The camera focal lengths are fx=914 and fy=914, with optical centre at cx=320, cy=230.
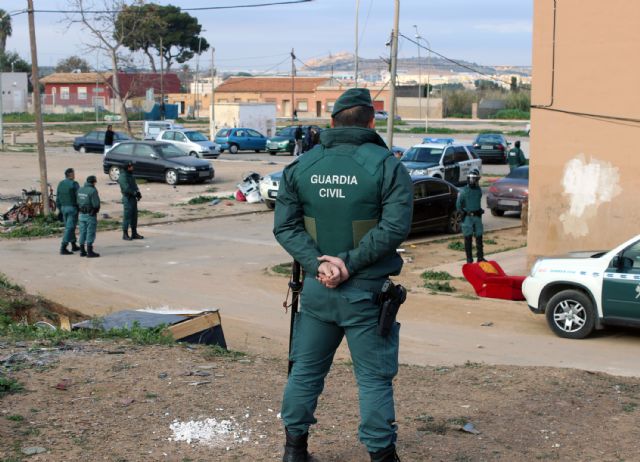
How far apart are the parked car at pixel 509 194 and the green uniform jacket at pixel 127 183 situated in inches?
418

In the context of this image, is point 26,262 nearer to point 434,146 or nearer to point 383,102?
point 434,146

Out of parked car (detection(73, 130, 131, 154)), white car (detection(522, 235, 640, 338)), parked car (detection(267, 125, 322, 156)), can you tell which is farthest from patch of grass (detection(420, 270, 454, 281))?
parked car (detection(73, 130, 131, 154))

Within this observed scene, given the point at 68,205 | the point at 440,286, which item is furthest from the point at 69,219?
the point at 440,286

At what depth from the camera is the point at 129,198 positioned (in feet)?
67.6

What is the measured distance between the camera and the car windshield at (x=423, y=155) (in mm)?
31375

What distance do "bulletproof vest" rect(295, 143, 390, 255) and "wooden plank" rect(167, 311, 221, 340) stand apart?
4.15 metres

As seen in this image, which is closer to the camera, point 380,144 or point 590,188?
point 380,144

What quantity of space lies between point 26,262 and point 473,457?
1462cm

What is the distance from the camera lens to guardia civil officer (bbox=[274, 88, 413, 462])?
4.55 metres

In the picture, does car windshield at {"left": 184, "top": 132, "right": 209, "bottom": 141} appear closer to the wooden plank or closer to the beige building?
the beige building

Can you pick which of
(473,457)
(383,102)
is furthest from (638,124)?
(383,102)

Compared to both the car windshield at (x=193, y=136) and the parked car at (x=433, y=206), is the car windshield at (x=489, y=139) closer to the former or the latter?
the car windshield at (x=193, y=136)

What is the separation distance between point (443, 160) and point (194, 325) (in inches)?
917

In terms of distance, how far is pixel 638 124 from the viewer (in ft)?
49.2
